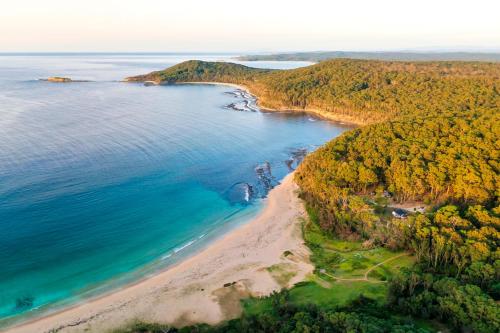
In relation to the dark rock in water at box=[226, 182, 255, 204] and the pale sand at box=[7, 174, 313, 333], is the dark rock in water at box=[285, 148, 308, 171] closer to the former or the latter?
the dark rock in water at box=[226, 182, 255, 204]

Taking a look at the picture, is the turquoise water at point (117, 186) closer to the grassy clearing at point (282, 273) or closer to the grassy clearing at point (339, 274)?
the grassy clearing at point (282, 273)

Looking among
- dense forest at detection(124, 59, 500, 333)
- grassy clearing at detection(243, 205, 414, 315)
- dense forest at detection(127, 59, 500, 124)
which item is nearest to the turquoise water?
grassy clearing at detection(243, 205, 414, 315)

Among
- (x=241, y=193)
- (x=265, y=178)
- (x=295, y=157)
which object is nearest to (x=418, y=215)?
(x=241, y=193)

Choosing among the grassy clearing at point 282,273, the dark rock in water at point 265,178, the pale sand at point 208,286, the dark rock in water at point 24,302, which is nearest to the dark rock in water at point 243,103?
the dark rock in water at point 265,178

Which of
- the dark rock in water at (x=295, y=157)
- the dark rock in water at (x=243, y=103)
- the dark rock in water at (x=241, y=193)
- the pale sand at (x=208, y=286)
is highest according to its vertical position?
the dark rock in water at (x=243, y=103)

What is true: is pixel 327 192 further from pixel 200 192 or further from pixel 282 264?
pixel 200 192

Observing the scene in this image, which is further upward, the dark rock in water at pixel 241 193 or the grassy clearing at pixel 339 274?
the dark rock in water at pixel 241 193

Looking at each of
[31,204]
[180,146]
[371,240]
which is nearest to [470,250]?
[371,240]
